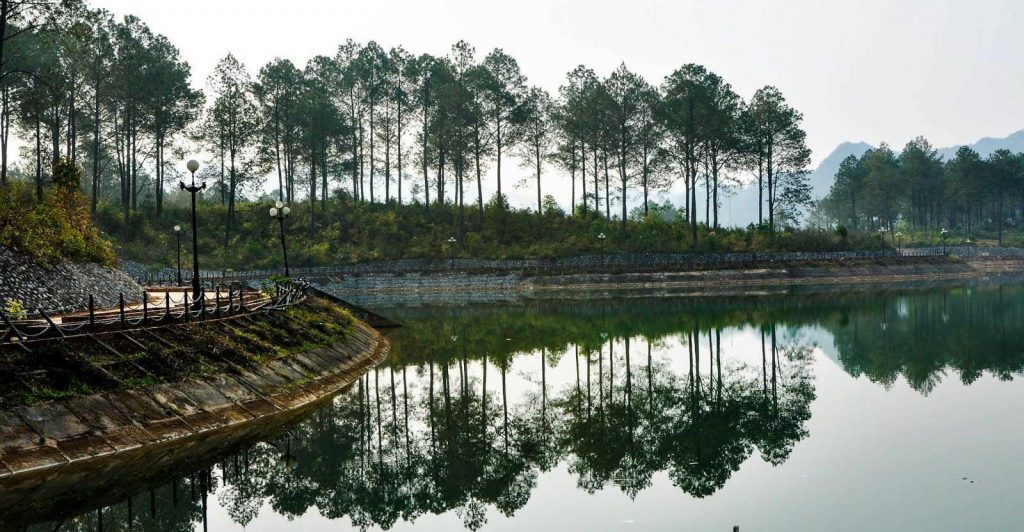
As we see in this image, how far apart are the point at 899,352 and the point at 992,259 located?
9247 centimetres

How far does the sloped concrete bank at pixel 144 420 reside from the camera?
16312 millimetres

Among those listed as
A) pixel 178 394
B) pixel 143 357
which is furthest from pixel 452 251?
pixel 178 394

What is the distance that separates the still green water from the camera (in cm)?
1434

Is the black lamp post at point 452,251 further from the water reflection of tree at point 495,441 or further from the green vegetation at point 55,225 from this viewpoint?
the water reflection of tree at point 495,441

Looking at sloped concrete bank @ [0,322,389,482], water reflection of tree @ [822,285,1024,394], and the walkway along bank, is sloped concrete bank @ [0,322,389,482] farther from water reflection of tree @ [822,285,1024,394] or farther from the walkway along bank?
water reflection of tree @ [822,285,1024,394]

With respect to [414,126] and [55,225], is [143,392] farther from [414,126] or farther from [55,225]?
[414,126]

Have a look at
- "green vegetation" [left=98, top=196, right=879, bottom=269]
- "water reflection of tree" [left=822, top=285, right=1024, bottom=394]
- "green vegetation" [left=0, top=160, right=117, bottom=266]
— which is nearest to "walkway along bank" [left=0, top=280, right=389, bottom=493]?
"green vegetation" [left=0, top=160, right=117, bottom=266]

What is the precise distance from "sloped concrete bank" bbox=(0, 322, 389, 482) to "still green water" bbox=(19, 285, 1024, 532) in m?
1.49

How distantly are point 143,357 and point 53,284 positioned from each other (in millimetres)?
12288

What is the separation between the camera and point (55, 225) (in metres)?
36.3

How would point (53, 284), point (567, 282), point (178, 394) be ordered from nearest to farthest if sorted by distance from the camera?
point (178, 394) → point (53, 284) → point (567, 282)

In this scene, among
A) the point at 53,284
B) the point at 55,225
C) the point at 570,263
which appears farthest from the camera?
the point at 570,263

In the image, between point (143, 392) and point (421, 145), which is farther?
point (421, 145)

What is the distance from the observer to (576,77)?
95.2 metres
